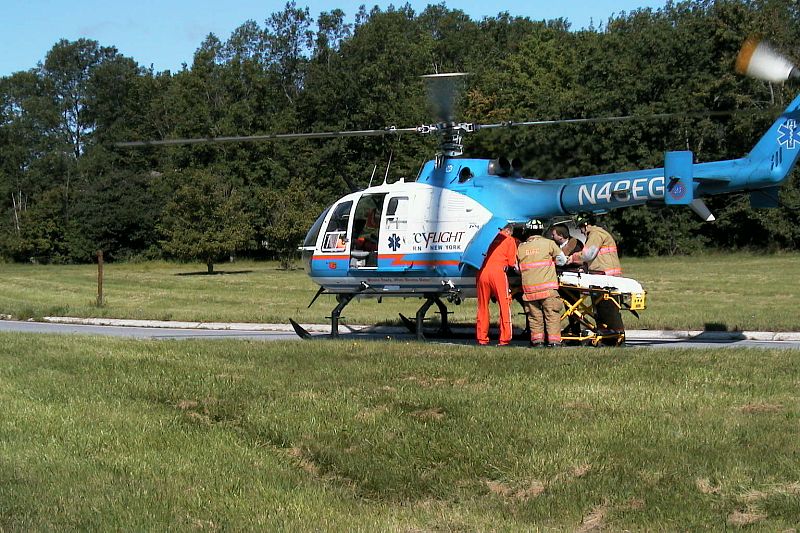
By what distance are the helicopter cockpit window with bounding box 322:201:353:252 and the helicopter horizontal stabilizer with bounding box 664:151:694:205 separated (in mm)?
6043

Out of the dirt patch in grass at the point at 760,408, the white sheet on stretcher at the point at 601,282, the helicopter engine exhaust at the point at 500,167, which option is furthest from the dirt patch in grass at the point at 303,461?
the helicopter engine exhaust at the point at 500,167

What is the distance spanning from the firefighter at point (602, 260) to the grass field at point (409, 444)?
11.5 ft

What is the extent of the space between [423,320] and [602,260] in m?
4.10

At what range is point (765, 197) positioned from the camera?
1520cm

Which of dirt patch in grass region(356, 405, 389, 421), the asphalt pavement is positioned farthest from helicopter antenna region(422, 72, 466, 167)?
dirt patch in grass region(356, 405, 389, 421)

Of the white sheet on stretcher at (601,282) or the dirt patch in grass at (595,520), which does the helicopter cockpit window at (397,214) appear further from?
the dirt patch in grass at (595,520)

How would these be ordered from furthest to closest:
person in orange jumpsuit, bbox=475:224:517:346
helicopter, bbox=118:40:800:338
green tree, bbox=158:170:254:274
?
green tree, bbox=158:170:254:274 → person in orange jumpsuit, bbox=475:224:517:346 → helicopter, bbox=118:40:800:338

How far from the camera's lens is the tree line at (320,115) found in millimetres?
54625

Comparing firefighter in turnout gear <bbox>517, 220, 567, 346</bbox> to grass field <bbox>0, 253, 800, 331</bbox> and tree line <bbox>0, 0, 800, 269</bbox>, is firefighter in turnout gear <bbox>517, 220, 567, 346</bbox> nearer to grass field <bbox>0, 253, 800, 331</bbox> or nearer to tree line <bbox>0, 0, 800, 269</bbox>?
grass field <bbox>0, 253, 800, 331</bbox>

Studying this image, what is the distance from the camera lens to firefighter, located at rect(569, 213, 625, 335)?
1567 centimetres

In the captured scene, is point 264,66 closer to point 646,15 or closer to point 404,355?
point 646,15

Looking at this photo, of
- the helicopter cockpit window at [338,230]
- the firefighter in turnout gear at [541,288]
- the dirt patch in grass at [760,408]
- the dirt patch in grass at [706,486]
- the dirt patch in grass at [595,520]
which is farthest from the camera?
the helicopter cockpit window at [338,230]

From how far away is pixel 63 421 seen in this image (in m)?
9.07

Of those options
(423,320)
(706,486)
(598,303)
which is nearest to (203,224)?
(423,320)
